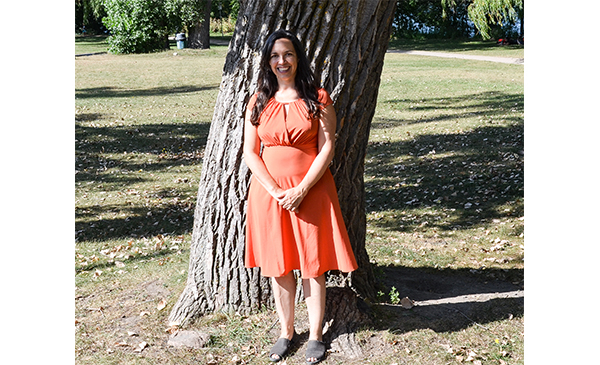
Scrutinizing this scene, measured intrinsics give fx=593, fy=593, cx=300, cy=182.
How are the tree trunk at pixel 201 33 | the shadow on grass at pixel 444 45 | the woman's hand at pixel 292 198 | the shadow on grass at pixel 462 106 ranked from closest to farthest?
the woman's hand at pixel 292 198
the shadow on grass at pixel 462 106
the tree trunk at pixel 201 33
the shadow on grass at pixel 444 45

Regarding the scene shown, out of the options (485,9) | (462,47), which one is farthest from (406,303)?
(462,47)

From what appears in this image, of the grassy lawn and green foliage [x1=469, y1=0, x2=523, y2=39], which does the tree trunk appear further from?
the grassy lawn

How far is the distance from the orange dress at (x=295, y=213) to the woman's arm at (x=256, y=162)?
0.05 metres

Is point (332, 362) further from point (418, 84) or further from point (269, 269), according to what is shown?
point (418, 84)

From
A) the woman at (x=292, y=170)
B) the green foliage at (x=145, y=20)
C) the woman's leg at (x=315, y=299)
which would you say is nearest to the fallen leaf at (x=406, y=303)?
the woman's leg at (x=315, y=299)

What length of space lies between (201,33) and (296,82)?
30725 millimetres

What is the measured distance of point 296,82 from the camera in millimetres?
3848

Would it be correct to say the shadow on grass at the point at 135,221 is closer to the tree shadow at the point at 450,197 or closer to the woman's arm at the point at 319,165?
the tree shadow at the point at 450,197

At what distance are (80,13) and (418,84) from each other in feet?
120

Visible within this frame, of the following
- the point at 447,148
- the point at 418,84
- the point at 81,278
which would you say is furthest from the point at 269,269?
the point at 418,84

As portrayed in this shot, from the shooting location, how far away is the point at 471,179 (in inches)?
355

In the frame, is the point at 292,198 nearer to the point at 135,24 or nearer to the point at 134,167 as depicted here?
the point at 134,167

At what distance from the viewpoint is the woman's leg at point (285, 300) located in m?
4.07

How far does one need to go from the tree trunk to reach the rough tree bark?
29.8 meters
